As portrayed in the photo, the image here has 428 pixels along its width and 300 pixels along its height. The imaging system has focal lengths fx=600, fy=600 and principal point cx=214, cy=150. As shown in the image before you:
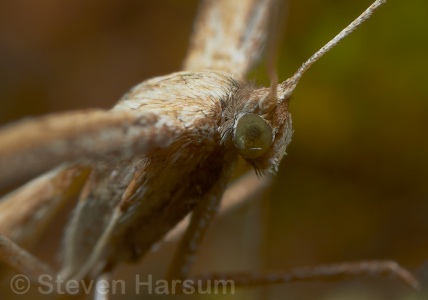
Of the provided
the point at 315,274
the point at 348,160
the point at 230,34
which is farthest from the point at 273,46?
the point at 348,160

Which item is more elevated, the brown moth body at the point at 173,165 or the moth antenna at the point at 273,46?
the moth antenna at the point at 273,46

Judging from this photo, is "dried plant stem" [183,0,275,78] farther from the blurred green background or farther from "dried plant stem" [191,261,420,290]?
"dried plant stem" [191,261,420,290]

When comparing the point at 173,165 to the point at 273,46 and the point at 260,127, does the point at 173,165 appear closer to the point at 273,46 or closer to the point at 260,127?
the point at 260,127

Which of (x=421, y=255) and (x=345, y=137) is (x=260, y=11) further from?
(x=421, y=255)

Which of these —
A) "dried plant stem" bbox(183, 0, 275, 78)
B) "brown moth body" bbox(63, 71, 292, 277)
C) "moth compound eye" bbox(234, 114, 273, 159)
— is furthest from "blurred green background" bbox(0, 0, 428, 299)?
"moth compound eye" bbox(234, 114, 273, 159)

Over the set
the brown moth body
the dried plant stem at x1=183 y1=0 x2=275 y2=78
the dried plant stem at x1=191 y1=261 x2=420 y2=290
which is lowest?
the dried plant stem at x1=191 y1=261 x2=420 y2=290

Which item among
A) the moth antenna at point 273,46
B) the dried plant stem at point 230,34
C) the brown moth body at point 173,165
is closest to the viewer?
the moth antenna at point 273,46

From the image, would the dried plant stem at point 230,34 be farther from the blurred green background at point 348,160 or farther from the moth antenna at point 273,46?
the moth antenna at point 273,46

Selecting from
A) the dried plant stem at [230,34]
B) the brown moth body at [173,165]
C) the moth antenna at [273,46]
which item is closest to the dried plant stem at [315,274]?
the brown moth body at [173,165]
